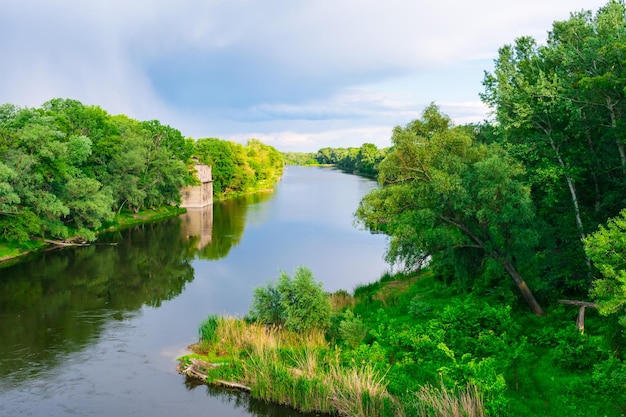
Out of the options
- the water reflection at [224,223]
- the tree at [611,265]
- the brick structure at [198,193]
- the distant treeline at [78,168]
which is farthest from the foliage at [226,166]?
the tree at [611,265]

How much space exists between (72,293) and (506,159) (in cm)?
2623

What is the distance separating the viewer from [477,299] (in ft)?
77.1

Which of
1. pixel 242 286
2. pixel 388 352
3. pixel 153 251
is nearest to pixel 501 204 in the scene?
pixel 388 352

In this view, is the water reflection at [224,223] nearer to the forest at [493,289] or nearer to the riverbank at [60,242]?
the riverbank at [60,242]

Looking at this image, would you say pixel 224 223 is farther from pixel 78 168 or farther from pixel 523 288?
pixel 523 288

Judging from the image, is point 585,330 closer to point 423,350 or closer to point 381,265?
point 423,350

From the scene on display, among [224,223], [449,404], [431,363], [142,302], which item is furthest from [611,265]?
[224,223]

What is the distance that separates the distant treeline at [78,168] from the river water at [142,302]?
3429 millimetres

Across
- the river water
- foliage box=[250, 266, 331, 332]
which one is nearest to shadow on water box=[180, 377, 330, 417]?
the river water

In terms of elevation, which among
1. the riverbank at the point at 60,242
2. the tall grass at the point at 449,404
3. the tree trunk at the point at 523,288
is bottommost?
the riverbank at the point at 60,242

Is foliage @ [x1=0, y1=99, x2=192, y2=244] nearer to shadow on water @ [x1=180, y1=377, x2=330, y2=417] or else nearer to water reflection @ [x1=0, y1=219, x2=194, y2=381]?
water reflection @ [x1=0, y1=219, x2=194, y2=381]

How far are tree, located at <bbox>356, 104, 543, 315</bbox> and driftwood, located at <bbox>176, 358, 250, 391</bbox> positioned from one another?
9504 millimetres

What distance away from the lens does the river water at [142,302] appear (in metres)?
17.8

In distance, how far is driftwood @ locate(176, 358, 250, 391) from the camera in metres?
18.4
